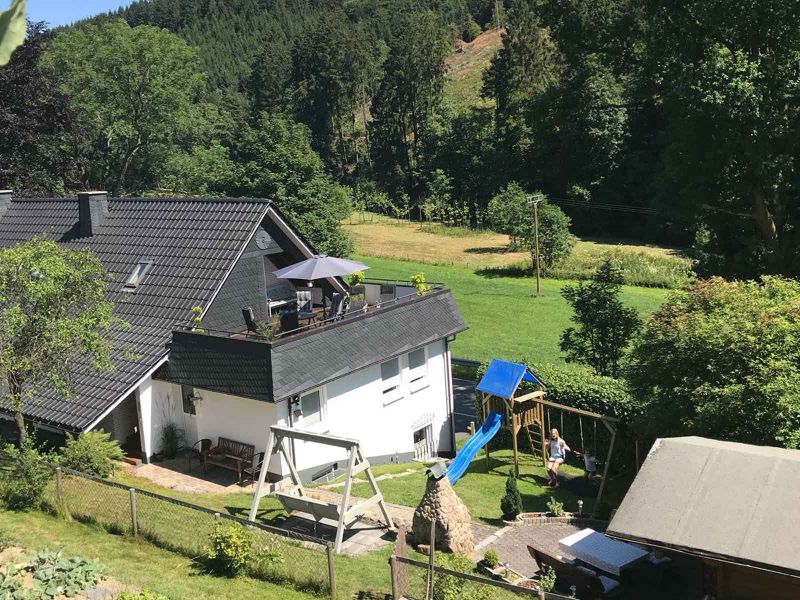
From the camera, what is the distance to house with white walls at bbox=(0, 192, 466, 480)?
58.6 feet

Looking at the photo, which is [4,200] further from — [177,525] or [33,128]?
[177,525]

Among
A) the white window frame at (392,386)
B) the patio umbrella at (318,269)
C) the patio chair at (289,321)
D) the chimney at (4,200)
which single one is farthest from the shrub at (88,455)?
the chimney at (4,200)

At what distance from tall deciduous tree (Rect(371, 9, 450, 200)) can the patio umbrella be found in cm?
7424

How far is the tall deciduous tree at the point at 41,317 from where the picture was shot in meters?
13.9

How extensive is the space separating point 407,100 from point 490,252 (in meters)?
39.9

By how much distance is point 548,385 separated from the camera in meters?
22.4

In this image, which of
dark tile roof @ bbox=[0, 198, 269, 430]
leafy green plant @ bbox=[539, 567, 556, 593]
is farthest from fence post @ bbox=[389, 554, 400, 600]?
dark tile roof @ bbox=[0, 198, 269, 430]

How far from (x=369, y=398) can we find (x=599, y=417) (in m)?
6.06

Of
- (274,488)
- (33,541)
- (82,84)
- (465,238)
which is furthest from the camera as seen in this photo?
(465,238)

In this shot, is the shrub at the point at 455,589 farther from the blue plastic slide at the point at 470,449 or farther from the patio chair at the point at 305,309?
the patio chair at the point at 305,309

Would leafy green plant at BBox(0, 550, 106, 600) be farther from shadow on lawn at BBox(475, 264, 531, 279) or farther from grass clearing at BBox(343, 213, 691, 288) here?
shadow on lawn at BBox(475, 264, 531, 279)

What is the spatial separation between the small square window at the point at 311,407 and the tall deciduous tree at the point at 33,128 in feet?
79.5

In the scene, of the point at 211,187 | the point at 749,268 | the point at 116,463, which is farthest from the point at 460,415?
the point at 211,187

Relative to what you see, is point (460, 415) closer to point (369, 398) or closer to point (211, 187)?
point (369, 398)
